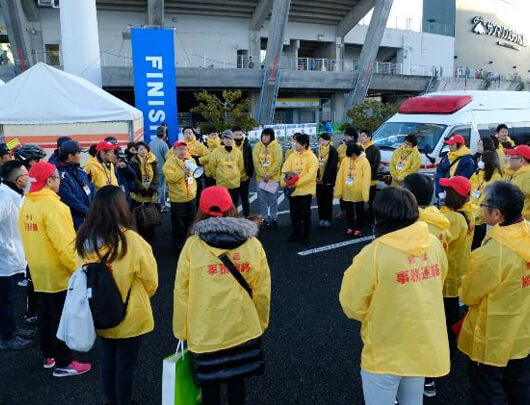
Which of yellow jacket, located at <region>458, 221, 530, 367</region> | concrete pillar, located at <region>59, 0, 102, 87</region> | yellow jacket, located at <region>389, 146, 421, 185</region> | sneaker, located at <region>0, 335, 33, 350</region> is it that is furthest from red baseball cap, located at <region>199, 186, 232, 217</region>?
concrete pillar, located at <region>59, 0, 102, 87</region>

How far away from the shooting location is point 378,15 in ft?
103

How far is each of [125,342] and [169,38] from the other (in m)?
9.63

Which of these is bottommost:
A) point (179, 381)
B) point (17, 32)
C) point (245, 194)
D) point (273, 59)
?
point (179, 381)

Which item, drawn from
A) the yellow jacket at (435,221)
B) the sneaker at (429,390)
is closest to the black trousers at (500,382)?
the sneaker at (429,390)

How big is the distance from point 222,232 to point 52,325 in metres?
2.12

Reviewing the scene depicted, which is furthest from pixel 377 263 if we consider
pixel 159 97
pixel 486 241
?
pixel 159 97

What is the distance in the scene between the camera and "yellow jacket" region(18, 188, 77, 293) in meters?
3.61

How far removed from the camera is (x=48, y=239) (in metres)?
3.68

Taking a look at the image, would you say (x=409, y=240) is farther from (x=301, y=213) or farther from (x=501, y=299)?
(x=301, y=213)

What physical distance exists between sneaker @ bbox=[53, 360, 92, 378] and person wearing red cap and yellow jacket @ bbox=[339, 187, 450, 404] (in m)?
2.69

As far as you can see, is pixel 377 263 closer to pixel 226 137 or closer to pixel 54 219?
pixel 54 219

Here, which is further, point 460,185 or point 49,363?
point 49,363

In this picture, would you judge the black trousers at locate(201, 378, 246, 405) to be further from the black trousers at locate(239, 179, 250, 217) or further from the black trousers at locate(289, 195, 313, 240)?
the black trousers at locate(239, 179, 250, 217)

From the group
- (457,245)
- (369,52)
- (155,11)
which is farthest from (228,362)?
(369,52)
